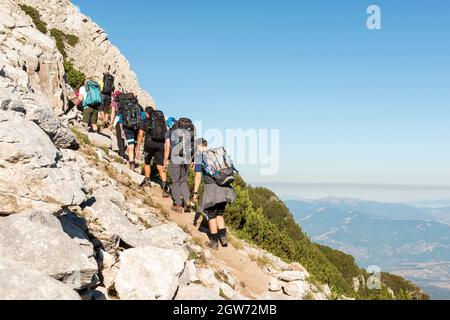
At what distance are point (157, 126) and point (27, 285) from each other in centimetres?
853

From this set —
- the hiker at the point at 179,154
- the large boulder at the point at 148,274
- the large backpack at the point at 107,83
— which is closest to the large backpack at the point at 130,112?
the hiker at the point at 179,154

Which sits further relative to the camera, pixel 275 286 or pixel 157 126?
pixel 157 126

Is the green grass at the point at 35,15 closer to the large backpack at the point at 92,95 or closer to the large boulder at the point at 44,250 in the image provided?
the large backpack at the point at 92,95

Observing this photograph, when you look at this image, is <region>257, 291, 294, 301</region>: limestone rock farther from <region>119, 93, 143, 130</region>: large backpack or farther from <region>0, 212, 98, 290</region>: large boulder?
<region>119, 93, 143, 130</region>: large backpack

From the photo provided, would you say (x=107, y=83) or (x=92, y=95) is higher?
(x=107, y=83)

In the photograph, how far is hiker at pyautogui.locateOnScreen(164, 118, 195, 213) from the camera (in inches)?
416

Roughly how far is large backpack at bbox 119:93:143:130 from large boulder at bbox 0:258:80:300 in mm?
9512

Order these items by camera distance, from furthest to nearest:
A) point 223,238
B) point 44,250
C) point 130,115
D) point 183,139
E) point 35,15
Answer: point 35,15 < point 130,115 < point 183,139 < point 223,238 < point 44,250

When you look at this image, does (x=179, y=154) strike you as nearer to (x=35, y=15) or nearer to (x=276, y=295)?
(x=276, y=295)

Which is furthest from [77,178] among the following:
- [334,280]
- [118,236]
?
[334,280]

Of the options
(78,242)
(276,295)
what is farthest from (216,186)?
(78,242)

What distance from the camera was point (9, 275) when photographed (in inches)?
122

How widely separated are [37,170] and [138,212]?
4465 mm

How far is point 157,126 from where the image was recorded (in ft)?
37.2
